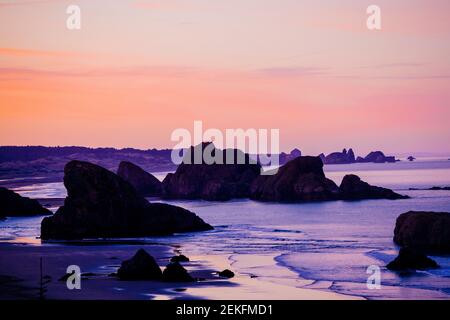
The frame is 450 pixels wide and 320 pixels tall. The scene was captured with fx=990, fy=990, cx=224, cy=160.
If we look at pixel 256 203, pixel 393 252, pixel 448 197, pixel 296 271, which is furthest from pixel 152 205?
pixel 448 197

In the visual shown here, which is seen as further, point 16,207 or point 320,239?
point 16,207

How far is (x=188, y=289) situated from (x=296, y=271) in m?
9.99

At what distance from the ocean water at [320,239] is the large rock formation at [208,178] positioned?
17749 mm

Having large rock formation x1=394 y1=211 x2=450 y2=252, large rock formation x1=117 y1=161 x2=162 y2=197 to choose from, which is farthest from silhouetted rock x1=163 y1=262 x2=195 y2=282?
large rock formation x1=117 y1=161 x2=162 y2=197

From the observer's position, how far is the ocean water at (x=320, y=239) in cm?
4756

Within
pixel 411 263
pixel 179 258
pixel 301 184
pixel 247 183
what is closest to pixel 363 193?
pixel 301 184

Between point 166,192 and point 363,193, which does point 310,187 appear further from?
point 166,192

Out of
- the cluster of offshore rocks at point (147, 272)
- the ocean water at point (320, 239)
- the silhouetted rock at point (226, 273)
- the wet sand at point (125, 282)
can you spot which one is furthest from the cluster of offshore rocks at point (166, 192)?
the cluster of offshore rocks at point (147, 272)

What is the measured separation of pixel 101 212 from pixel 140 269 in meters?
27.7

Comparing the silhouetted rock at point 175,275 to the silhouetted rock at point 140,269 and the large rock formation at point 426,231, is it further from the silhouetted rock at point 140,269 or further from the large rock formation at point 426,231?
the large rock formation at point 426,231

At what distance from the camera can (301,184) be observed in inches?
5340

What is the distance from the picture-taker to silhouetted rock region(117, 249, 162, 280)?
46.8m

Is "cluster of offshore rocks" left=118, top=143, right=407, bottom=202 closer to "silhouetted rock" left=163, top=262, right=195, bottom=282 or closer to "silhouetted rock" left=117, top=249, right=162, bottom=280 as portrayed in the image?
"silhouetted rock" left=117, top=249, right=162, bottom=280

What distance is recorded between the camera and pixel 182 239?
71.6m
